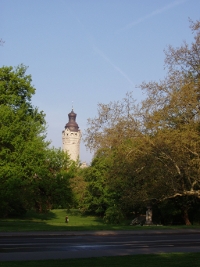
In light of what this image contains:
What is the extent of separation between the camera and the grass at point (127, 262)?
1124 cm

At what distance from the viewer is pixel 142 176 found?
109 ft

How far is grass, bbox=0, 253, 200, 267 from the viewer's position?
36.9 feet

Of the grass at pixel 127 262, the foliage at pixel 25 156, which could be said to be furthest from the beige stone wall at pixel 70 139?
the grass at pixel 127 262

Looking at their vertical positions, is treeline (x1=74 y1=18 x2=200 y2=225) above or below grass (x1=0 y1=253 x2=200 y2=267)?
above

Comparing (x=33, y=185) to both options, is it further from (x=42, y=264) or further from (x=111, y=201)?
(x=42, y=264)

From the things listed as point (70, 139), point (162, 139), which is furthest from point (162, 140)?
point (70, 139)

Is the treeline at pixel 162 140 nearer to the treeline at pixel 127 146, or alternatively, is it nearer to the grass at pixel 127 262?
the treeline at pixel 127 146

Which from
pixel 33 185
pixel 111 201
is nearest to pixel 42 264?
pixel 33 185

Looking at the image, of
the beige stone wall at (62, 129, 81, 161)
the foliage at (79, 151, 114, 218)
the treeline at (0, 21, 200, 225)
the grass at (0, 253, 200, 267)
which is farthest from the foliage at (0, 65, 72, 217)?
the beige stone wall at (62, 129, 81, 161)

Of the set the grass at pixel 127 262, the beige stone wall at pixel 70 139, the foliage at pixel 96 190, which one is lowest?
the grass at pixel 127 262

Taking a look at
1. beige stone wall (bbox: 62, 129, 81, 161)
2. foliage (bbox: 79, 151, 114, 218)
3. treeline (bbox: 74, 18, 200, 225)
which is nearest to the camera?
treeline (bbox: 74, 18, 200, 225)

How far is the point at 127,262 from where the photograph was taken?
11.8 m

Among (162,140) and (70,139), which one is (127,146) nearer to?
(162,140)

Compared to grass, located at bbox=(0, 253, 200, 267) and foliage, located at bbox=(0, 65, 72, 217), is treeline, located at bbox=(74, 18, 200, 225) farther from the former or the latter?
grass, located at bbox=(0, 253, 200, 267)
